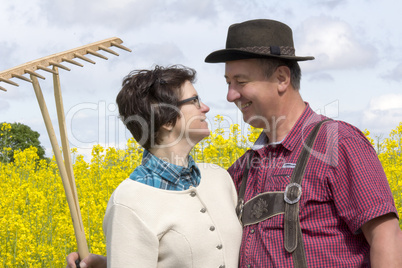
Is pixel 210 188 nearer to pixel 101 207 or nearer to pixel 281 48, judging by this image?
pixel 281 48

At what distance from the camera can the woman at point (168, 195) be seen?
1929 millimetres

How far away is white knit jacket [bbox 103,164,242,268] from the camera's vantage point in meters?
1.91

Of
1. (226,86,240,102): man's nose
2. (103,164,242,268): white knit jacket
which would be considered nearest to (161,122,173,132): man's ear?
(103,164,242,268): white knit jacket

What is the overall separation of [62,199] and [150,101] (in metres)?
3.81

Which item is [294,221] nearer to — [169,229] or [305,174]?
[305,174]

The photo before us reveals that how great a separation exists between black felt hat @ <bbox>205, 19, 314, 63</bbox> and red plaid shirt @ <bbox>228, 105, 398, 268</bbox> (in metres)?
0.42

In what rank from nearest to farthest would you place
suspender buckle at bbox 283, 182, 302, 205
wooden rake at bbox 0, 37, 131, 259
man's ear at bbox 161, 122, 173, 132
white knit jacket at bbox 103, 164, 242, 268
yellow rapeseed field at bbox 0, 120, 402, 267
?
white knit jacket at bbox 103, 164, 242, 268, suspender buckle at bbox 283, 182, 302, 205, man's ear at bbox 161, 122, 173, 132, wooden rake at bbox 0, 37, 131, 259, yellow rapeseed field at bbox 0, 120, 402, 267

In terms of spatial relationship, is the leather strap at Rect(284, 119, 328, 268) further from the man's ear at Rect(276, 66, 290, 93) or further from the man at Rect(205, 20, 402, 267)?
the man's ear at Rect(276, 66, 290, 93)

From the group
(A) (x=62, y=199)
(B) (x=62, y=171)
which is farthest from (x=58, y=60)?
(A) (x=62, y=199)

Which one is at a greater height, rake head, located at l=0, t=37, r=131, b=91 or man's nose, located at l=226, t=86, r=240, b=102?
rake head, located at l=0, t=37, r=131, b=91

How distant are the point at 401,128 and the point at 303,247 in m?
5.87

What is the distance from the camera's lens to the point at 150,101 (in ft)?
6.97

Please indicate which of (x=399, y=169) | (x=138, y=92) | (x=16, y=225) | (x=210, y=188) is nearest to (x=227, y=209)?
(x=210, y=188)

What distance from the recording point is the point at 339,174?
6.53ft
